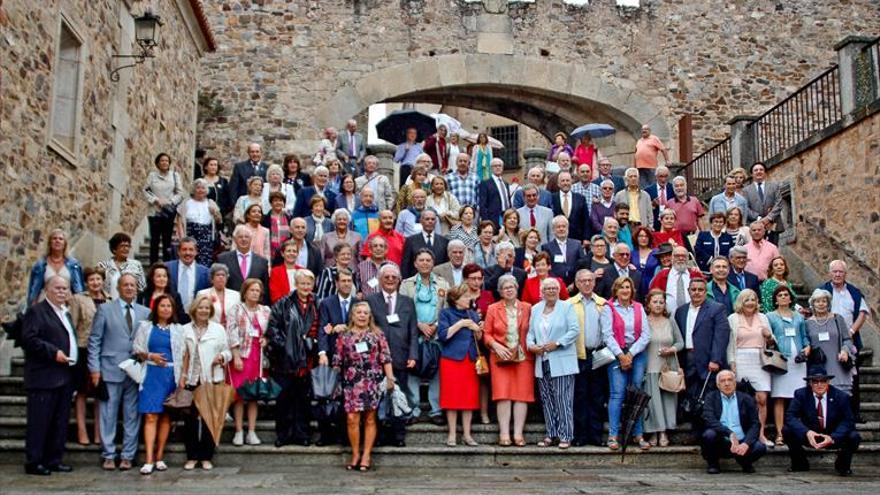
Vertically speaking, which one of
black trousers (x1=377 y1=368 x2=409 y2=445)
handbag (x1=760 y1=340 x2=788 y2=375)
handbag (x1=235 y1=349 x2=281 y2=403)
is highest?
handbag (x1=760 y1=340 x2=788 y2=375)

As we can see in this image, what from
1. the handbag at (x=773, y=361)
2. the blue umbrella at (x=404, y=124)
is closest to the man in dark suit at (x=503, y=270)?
the handbag at (x=773, y=361)

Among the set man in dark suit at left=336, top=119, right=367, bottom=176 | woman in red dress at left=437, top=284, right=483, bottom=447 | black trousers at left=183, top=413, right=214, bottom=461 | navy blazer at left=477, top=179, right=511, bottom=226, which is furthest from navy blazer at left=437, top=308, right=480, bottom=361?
man in dark suit at left=336, top=119, right=367, bottom=176

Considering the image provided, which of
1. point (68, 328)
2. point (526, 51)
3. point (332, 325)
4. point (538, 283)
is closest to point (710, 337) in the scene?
point (538, 283)

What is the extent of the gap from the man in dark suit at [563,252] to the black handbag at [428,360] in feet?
5.39

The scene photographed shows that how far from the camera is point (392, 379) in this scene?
24.1 ft

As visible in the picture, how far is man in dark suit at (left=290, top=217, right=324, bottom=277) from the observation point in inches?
341

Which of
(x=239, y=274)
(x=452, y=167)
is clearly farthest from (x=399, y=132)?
(x=239, y=274)

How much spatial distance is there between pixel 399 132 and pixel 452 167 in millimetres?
2257

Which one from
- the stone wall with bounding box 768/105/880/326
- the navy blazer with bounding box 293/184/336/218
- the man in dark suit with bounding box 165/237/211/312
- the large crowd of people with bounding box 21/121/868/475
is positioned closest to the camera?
the large crowd of people with bounding box 21/121/868/475

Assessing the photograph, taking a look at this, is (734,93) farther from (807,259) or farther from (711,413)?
(711,413)

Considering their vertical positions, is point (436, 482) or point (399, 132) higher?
point (399, 132)

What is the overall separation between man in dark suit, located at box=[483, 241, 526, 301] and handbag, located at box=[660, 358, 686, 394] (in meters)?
1.49

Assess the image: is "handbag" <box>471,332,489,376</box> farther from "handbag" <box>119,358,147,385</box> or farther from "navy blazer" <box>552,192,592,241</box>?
"navy blazer" <box>552,192,592,241</box>

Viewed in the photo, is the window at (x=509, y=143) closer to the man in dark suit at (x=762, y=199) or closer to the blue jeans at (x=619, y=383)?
the man in dark suit at (x=762, y=199)
